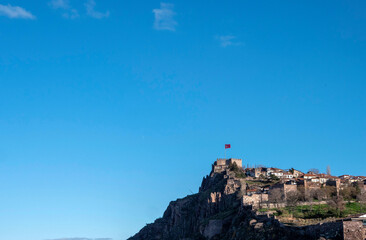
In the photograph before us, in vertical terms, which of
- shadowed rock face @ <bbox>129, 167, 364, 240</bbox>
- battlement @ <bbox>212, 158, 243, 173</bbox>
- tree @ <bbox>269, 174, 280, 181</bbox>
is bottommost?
shadowed rock face @ <bbox>129, 167, 364, 240</bbox>

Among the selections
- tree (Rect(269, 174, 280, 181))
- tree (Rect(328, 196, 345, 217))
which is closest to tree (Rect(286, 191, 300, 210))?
tree (Rect(328, 196, 345, 217))

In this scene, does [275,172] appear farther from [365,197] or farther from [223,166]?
[365,197]

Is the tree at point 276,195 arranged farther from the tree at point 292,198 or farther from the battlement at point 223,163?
the battlement at point 223,163

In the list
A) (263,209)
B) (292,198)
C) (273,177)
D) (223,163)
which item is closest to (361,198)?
(292,198)

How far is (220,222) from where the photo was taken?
85.2 meters

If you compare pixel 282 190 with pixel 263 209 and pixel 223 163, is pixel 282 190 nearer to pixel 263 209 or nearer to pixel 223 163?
pixel 263 209

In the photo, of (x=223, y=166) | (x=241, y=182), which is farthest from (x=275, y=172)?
(x=241, y=182)

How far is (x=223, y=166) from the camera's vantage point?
433 feet

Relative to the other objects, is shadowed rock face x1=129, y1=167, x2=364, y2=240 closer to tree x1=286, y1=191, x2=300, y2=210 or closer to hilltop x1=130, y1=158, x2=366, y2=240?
hilltop x1=130, y1=158, x2=366, y2=240

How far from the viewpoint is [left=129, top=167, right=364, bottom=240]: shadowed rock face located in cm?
5844

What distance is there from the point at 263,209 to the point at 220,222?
27.6 feet

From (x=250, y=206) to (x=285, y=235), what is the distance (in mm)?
20732

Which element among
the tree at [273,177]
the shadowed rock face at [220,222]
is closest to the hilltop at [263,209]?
the shadowed rock face at [220,222]

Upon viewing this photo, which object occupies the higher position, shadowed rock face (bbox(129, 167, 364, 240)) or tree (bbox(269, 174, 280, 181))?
tree (bbox(269, 174, 280, 181))
